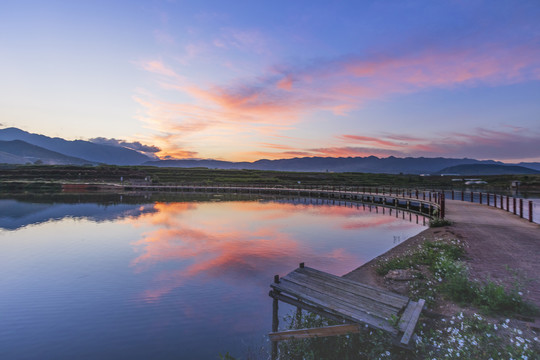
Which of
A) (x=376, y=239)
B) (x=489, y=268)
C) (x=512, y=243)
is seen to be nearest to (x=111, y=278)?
(x=489, y=268)

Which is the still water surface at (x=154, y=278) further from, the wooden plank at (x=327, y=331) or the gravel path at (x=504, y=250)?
the gravel path at (x=504, y=250)

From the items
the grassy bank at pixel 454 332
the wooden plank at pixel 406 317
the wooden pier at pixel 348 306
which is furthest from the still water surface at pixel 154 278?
the wooden plank at pixel 406 317

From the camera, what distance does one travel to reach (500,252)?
39.7 ft

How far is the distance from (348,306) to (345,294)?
0.62 m

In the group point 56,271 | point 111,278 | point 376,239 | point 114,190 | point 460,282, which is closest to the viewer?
point 460,282

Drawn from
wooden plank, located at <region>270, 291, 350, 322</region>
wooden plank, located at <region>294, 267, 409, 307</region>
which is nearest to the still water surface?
wooden plank, located at <region>270, 291, 350, 322</region>

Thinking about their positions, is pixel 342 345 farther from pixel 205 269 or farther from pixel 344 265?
pixel 205 269

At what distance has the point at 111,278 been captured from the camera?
1347cm

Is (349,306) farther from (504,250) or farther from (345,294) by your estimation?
(504,250)

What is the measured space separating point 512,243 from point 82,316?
19.1m

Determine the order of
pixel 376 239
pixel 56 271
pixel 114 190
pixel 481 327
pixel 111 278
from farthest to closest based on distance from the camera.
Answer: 1. pixel 114 190
2. pixel 376 239
3. pixel 56 271
4. pixel 111 278
5. pixel 481 327

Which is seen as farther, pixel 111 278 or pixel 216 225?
pixel 216 225

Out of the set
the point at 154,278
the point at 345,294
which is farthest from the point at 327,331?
the point at 154,278

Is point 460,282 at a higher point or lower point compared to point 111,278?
higher
